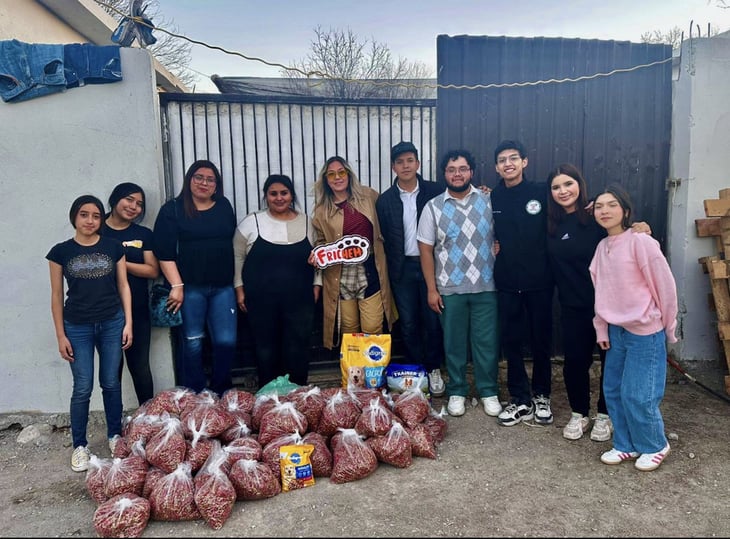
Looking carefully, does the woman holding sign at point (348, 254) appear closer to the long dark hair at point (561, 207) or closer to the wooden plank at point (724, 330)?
the long dark hair at point (561, 207)

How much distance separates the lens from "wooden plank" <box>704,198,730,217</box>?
4383mm

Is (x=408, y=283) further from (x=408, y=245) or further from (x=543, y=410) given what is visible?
(x=543, y=410)

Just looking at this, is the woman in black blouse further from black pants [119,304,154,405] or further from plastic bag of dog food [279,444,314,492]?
plastic bag of dog food [279,444,314,492]

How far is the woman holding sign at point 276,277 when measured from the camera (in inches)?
158

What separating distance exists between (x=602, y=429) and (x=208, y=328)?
3.05m

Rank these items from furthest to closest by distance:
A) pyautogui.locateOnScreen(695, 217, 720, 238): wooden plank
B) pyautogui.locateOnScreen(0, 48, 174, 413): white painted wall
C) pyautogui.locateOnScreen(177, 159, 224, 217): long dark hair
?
pyautogui.locateOnScreen(695, 217, 720, 238): wooden plank
pyautogui.locateOnScreen(0, 48, 174, 413): white painted wall
pyautogui.locateOnScreen(177, 159, 224, 217): long dark hair

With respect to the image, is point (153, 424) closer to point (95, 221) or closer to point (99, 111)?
point (95, 221)

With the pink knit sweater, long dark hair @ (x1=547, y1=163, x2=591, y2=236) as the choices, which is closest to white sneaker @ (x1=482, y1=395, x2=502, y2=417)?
the pink knit sweater

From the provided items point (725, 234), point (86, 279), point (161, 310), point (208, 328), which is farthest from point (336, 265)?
point (725, 234)

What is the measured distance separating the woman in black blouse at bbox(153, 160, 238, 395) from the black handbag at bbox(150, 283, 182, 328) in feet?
0.23

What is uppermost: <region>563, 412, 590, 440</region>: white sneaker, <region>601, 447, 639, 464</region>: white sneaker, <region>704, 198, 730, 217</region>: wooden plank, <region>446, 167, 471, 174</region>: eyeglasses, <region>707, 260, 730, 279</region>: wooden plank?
<region>446, 167, 471, 174</region>: eyeglasses

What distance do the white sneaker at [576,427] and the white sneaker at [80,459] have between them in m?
3.29

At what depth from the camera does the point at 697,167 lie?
4719 mm

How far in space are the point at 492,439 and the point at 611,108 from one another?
3.29m
